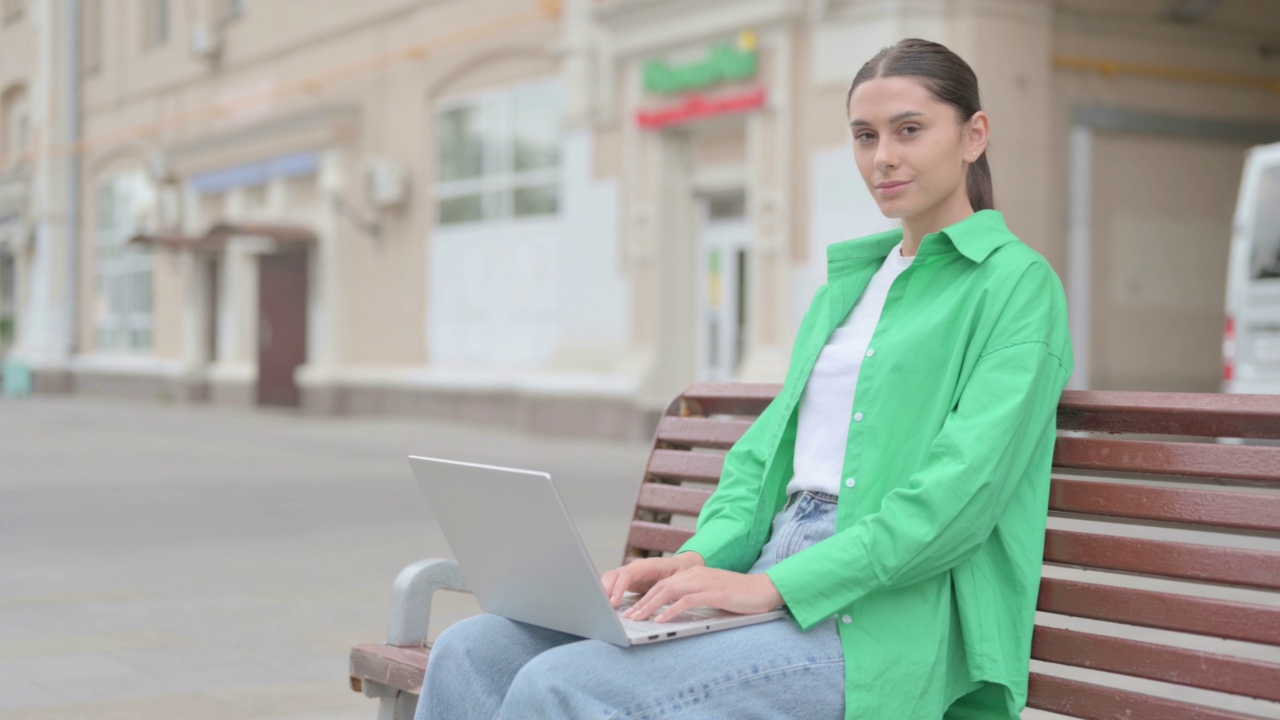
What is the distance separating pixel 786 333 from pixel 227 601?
8.72 m

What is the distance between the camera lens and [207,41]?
25234mm

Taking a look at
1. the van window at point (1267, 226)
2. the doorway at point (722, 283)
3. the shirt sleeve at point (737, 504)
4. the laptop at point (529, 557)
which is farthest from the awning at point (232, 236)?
the laptop at point (529, 557)

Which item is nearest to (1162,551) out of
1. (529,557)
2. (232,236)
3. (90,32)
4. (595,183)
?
(529,557)

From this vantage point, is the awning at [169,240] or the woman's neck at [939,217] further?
the awning at [169,240]

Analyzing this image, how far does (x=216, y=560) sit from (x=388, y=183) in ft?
43.9

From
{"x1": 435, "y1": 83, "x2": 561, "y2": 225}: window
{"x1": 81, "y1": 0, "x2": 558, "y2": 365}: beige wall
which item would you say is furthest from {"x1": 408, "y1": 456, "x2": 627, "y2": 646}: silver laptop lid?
{"x1": 81, "y1": 0, "x2": 558, "y2": 365}: beige wall

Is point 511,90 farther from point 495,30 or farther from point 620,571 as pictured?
point 620,571

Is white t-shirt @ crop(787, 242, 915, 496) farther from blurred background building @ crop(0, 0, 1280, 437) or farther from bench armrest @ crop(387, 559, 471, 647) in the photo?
blurred background building @ crop(0, 0, 1280, 437)

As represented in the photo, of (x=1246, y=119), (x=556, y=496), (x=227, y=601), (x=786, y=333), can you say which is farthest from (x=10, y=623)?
(x=1246, y=119)

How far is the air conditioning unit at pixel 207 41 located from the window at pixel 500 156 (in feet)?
23.0

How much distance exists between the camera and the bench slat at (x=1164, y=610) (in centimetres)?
225

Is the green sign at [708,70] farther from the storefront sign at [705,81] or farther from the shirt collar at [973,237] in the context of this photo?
the shirt collar at [973,237]

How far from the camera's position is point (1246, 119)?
50.9ft

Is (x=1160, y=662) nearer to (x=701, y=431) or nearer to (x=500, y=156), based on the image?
(x=701, y=431)
